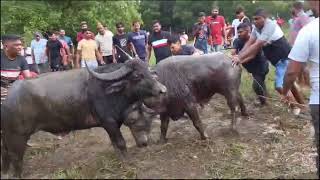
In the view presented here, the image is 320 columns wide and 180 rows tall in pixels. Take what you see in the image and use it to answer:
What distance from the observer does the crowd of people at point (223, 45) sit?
5109 mm

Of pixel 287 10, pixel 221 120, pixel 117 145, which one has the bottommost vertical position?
pixel 287 10

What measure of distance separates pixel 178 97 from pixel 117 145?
1573 millimetres

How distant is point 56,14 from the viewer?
829 inches

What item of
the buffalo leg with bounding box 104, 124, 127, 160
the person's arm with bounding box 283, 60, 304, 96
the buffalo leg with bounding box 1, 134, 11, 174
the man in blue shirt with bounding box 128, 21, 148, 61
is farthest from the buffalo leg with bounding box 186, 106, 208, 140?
the man in blue shirt with bounding box 128, 21, 148, 61

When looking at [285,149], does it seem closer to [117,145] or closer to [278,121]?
[278,121]

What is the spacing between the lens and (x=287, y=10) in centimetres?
5753

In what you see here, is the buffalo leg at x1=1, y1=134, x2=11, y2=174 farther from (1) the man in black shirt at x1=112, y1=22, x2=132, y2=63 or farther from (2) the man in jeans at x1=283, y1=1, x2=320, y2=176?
(1) the man in black shirt at x1=112, y1=22, x2=132, y2=63

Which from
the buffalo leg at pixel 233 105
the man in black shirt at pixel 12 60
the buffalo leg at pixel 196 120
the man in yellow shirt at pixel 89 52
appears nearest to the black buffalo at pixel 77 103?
the man in black shirt at pixel 12 60

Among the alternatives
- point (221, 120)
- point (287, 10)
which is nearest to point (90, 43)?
point (221, 120)

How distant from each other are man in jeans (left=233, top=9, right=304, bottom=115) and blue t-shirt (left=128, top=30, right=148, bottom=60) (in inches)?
121

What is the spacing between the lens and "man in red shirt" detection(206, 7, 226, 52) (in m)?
14.0

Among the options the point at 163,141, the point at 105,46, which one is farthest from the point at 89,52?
the point at 163,141

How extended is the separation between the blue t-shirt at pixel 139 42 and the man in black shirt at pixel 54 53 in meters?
2.32

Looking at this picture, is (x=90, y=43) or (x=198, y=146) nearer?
(x=198, y=146)
